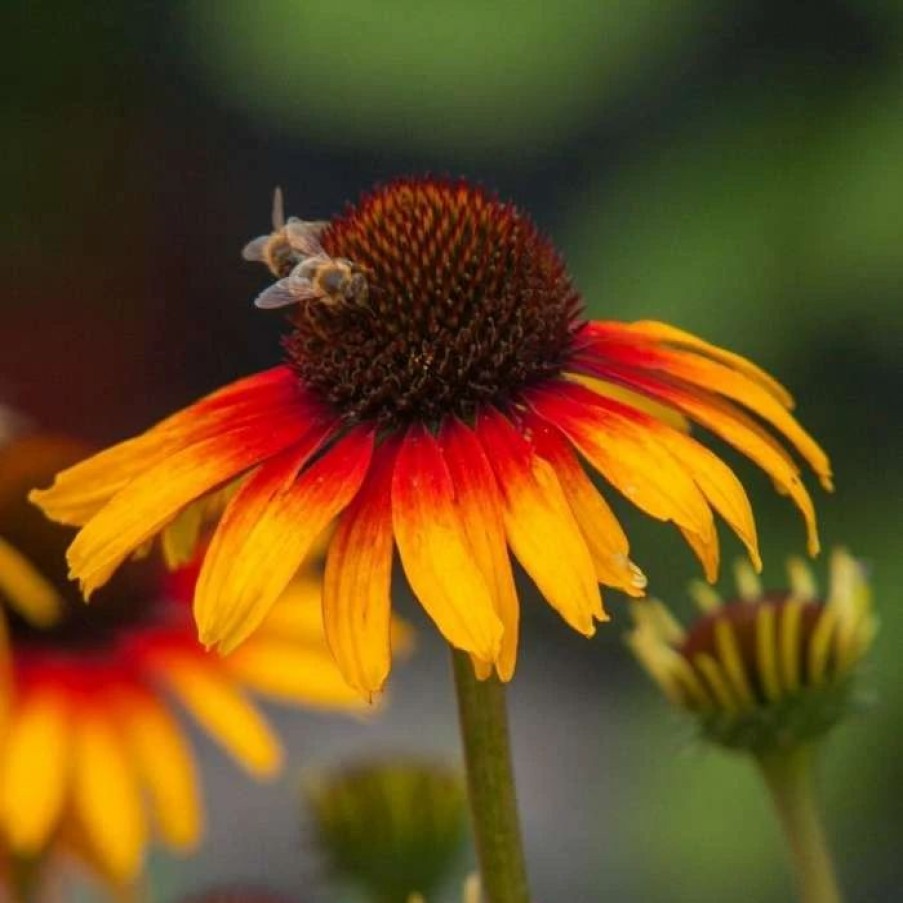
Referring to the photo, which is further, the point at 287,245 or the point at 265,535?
the point at 287,245

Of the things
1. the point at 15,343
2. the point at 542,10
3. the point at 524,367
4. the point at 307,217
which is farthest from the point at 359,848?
the point at 15,343

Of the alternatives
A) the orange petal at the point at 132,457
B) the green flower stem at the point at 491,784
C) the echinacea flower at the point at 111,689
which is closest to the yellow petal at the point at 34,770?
the echinacea flower at the point at 111,689

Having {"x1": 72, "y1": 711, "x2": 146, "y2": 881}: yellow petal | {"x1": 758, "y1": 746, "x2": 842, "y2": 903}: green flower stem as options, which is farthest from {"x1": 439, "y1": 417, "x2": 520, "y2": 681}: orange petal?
{"x1": 72, "y1": 711, "x2": 146, "y2": 881}: yellow petal

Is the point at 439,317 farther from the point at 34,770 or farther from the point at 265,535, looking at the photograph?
the point at 34,770

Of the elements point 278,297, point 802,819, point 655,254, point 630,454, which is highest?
point 655,254

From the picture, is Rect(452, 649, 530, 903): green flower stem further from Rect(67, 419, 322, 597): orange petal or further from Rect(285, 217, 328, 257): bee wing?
Rect(285, 217, 328, 257): bee wing

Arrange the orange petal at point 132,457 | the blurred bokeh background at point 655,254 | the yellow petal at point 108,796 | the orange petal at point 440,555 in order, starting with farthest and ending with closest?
the blurred bokeh background at point 655,254 < the yellow petal at point 108,796 < the orange petal at point 132,457 < the orange petal at point 440,555

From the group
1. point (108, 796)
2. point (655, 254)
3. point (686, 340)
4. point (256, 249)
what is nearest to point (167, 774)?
point (108, 796)

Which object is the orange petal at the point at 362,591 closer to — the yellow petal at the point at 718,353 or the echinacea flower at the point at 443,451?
the echinacea flower at the point at 443,451
